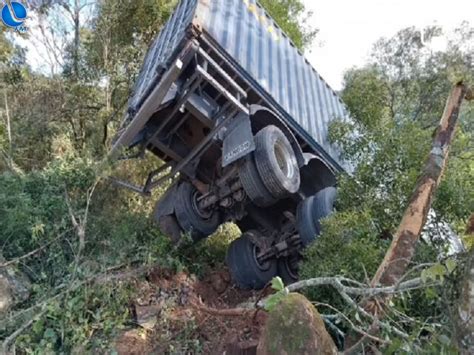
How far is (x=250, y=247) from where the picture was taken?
518 cm

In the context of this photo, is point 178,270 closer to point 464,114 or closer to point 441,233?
point 441,233

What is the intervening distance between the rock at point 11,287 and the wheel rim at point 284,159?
2.54 m

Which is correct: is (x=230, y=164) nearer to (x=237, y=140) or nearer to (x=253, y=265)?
(x=237, y=140)

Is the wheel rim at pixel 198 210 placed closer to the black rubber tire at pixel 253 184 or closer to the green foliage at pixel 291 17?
the black rubber tire at pixel 253 184

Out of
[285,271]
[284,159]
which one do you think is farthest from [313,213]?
[285,271]

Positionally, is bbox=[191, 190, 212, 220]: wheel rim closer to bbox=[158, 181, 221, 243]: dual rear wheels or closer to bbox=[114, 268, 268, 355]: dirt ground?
bbox=[158, 181, 221, 243]: dual rear wheels

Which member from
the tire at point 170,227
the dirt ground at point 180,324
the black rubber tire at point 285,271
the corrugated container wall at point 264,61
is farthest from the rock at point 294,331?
the tire at point 170,227

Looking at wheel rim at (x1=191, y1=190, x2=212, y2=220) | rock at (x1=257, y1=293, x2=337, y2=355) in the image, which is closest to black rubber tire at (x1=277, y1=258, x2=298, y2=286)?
wheel rim at (x1=191, y1=190, x2=212, y2=220)

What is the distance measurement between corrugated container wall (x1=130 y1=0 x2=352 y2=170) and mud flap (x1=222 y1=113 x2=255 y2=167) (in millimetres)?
449

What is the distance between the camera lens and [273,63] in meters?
5.24

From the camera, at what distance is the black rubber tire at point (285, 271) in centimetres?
516

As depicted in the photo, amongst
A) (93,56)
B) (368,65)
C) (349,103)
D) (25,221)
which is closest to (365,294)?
(25,221)

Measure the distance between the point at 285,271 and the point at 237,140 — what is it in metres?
1.88

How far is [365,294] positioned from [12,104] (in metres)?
7.26
